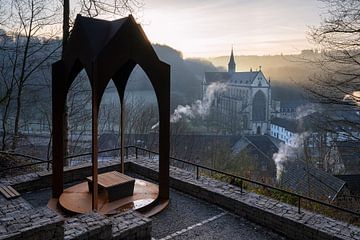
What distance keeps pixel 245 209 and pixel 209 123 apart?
3801 centimetres

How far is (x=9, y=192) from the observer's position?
6941mm

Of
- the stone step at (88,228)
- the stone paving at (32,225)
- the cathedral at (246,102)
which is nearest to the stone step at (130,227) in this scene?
the stone step at (88,228)

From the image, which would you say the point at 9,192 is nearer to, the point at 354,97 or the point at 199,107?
the point at 354,97

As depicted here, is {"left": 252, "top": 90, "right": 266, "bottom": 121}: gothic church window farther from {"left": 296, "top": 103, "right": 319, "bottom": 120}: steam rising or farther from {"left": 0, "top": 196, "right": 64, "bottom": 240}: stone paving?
{"left": 0, "top": 196, "right": 64, "bottom": 240}: stone paving

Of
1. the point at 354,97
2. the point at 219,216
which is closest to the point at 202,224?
the point at 219,216

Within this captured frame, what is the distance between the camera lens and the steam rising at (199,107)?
35119 mm

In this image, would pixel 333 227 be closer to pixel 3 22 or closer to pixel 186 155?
pixel 3 22

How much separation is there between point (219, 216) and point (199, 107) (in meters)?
39.4

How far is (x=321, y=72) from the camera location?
10.7 meters

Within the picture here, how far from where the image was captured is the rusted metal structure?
20.0 ft

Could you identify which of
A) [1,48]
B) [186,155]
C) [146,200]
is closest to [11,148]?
[1,48]

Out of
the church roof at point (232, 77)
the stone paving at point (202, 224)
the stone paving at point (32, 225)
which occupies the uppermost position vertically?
the church roof at point (232, 77)

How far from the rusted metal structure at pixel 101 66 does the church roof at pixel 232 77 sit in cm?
5352

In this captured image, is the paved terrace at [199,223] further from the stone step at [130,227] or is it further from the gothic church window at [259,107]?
the gothic church window at [259,107]
